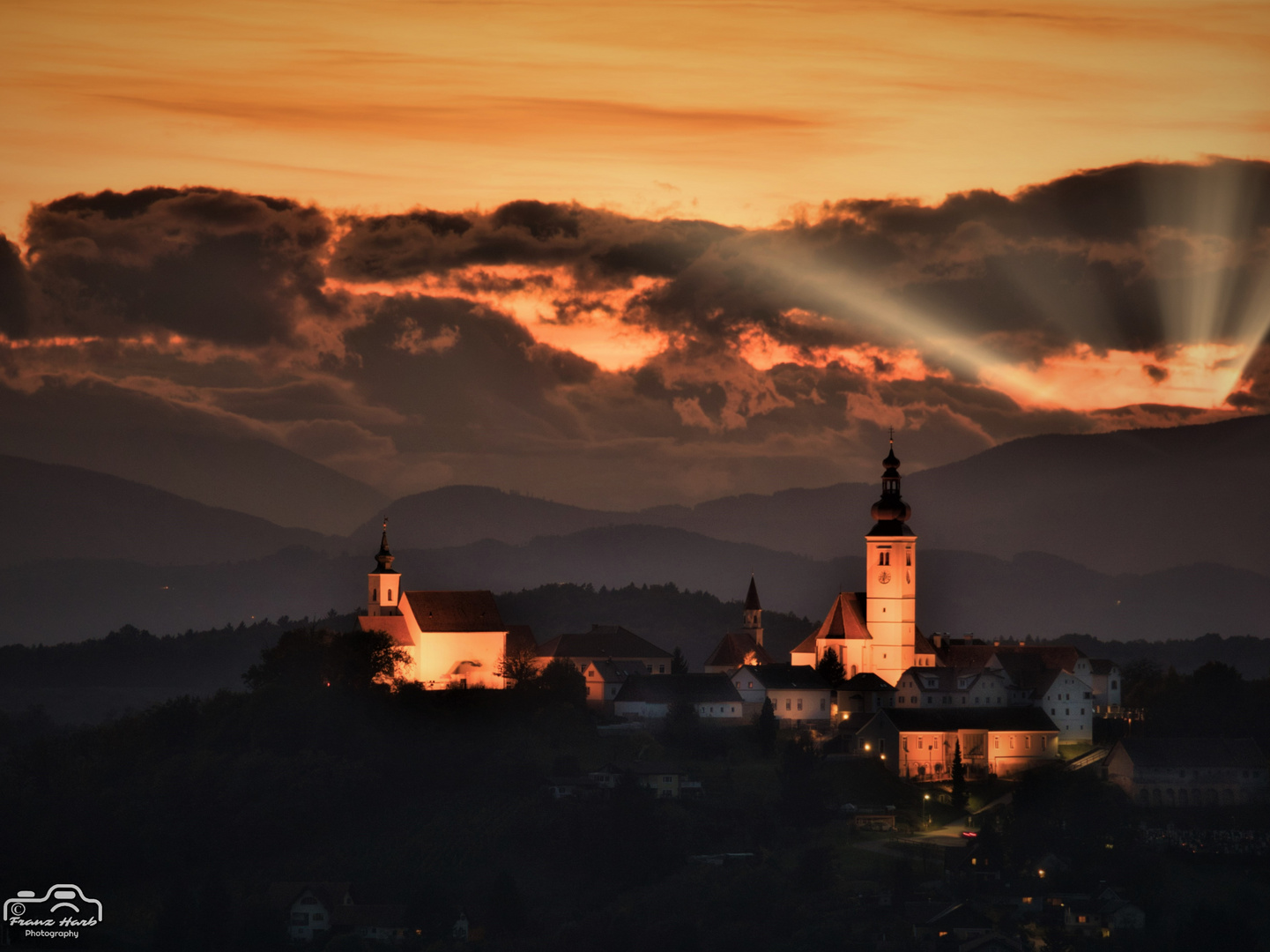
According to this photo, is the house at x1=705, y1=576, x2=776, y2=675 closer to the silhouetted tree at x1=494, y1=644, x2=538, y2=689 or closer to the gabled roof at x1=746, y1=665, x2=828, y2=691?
the gabled roof at x1=746, y1=665, x2=828, y2=691

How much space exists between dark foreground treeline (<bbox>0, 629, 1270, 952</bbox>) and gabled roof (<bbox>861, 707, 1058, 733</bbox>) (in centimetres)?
274

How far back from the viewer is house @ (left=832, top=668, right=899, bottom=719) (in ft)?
322

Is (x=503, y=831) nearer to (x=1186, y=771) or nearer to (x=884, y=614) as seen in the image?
(x=884, y=614)

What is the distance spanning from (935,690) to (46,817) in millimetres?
41322

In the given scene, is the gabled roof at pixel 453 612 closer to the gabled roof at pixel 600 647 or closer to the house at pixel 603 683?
the gabled roof at pixel 600 647

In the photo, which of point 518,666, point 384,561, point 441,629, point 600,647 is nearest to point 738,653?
point 600,647

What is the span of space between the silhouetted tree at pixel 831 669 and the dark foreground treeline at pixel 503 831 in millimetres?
4229

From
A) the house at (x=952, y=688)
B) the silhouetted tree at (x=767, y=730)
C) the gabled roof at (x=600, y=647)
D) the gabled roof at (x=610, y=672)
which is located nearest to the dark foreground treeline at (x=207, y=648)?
the gabled roof at (x=600, y=647)

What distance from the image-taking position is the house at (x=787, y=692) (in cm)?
9875

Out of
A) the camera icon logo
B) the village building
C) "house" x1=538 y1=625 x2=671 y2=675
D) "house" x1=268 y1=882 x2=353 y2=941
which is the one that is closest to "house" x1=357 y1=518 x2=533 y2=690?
"house" x1=538 y1=625 x2=671 y2=675

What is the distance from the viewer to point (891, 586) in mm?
101812

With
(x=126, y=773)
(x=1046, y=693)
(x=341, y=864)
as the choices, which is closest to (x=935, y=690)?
(x=1046, y=693)

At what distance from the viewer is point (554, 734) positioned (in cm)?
9750

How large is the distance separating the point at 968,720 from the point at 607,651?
2096 centimetres
